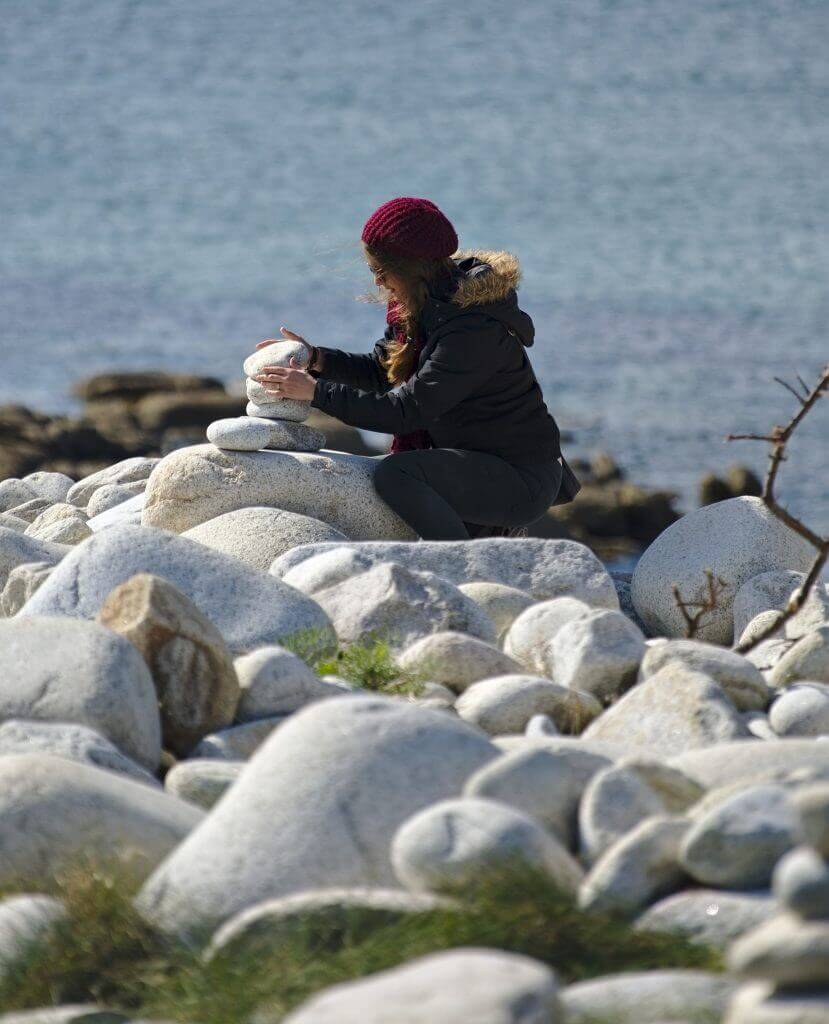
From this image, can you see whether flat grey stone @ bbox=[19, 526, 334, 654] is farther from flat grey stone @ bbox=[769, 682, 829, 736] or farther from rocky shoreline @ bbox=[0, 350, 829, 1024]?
flat grey stone @ bbox=[769, 682, 829, 736]

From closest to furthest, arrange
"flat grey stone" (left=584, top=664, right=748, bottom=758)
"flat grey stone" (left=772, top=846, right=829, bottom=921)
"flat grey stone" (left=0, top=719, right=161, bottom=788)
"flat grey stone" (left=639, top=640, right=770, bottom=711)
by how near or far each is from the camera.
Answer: "flat grey stone" (left=772, top=846, right=829, bottom=921), "flat grey stone" (left=0, top=719, right=161, bottom=788), "flat grey stone" (left=584, top=664, right=748, bottom=758), "flat grey stone" (left=639, top=640, right=770, bottom=711)

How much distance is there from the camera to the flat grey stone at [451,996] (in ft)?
8.19

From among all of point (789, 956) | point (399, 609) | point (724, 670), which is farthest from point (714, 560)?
point (789, 956)

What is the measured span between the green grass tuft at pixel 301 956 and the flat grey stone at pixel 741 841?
184mm

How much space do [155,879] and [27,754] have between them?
51cm

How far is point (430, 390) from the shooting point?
7066mm

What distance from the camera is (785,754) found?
3.82m

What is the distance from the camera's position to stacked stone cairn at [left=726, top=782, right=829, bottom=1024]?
2584 millimetres

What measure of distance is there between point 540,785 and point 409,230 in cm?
387

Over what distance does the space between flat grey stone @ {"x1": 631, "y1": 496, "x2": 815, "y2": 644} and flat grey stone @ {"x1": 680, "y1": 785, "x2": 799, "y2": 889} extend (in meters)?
4.05

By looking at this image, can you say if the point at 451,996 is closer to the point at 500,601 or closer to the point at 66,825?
the point at 66,825

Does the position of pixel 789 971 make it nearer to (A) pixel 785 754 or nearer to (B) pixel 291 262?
(A) pixel 785 754

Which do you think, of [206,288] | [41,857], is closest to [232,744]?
[41,857]

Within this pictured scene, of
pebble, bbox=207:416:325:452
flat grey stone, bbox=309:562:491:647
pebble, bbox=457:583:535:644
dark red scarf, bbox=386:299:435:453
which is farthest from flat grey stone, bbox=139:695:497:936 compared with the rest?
dark red scarf, bbox=386:299:435:453
